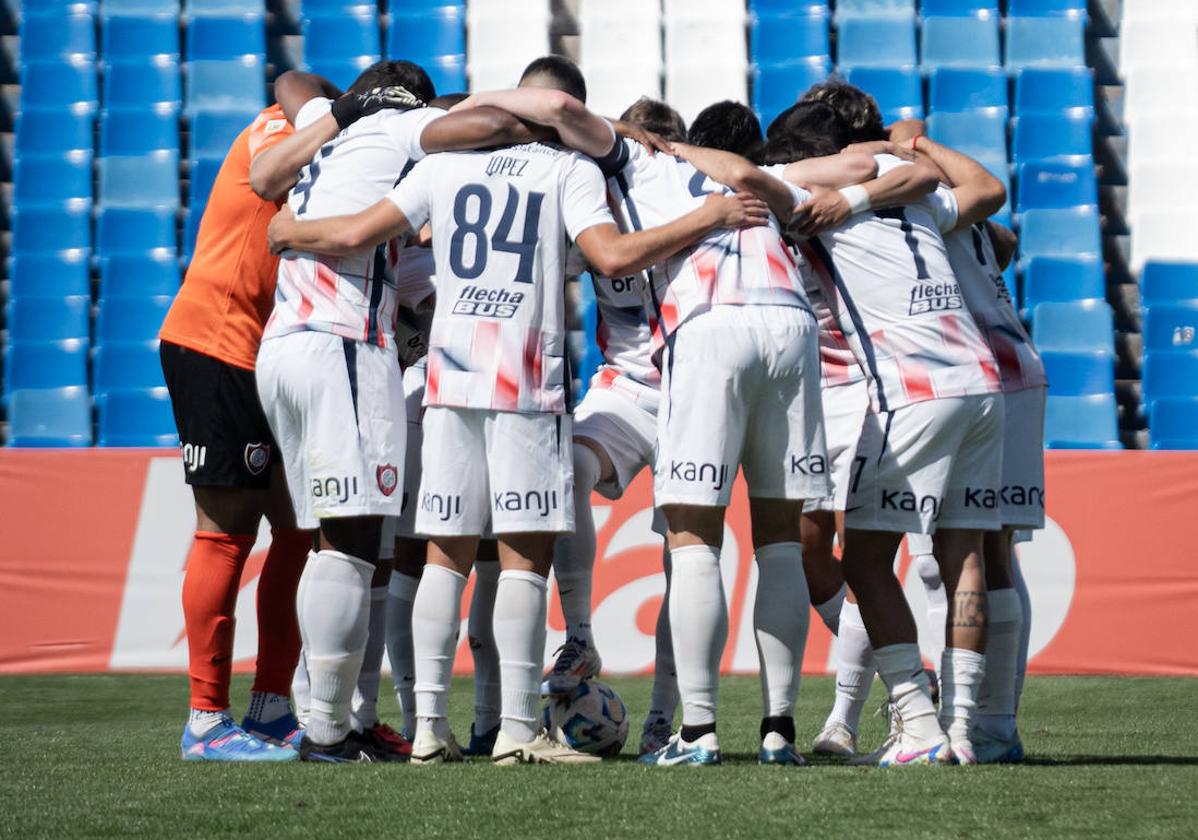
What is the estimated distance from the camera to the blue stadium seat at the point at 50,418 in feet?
35.2

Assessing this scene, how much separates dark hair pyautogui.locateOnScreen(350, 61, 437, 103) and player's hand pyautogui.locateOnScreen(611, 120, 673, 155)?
67 centimetres

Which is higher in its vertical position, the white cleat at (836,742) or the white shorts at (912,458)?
the white shorts at (912,458)

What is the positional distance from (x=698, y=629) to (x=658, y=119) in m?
1.79

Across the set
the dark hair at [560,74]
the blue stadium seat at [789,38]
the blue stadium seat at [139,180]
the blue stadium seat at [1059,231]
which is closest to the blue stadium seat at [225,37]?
the blue stadium seat at [139,180]

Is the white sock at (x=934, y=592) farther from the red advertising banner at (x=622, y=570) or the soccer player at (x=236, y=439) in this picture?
the soccer player at (x=236, y=439)

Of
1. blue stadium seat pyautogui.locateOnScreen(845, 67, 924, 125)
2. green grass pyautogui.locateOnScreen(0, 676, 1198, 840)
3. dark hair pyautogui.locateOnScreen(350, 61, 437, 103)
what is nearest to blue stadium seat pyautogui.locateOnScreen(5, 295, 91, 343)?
blue stadium seat pyautogui.locateOnScreen(845, 67, 924, 125)

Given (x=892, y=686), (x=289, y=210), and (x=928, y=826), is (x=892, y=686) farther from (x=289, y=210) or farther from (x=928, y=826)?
(x=289, y=210)

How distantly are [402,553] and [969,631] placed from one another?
6.24ft

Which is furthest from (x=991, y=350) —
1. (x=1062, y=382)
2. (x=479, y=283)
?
(x=1062, y=382)

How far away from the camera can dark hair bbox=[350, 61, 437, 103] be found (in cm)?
469

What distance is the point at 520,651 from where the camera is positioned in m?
4.23

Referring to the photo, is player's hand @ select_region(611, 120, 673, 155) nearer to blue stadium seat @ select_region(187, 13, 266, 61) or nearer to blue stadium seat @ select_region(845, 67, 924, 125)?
blue stadium seat @ select_region(845, 67, 924, 125)

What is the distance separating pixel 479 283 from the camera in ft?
14.0

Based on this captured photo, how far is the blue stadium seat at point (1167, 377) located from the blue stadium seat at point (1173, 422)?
30cm
